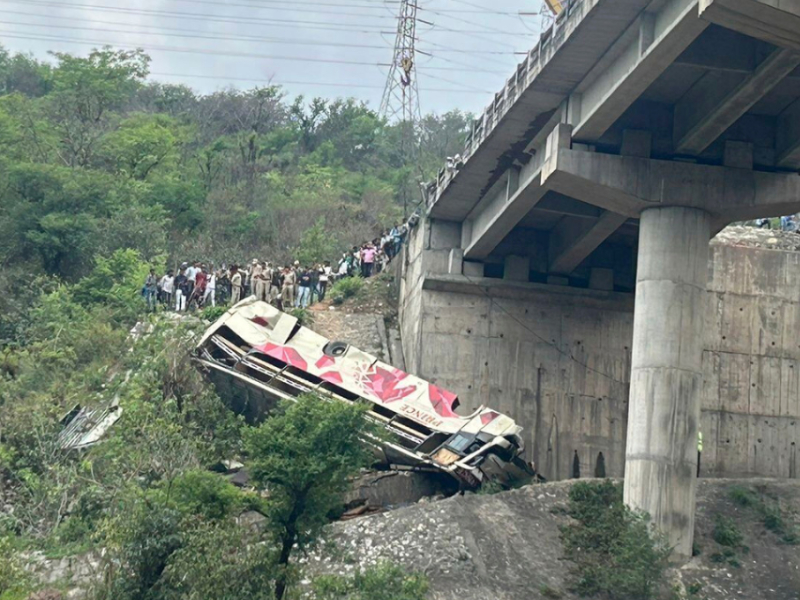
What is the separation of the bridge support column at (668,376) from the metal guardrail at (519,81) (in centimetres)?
415

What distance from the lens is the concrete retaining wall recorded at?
3700 cm

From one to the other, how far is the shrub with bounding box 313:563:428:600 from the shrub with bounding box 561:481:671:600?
4.97 meters

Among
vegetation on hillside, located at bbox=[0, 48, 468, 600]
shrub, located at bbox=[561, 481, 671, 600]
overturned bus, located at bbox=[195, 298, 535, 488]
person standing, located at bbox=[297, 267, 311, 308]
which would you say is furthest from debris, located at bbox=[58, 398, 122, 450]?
shrub, located at bbox=[561, 481, 671, 600]

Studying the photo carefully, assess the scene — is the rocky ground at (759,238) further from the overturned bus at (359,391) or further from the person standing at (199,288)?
the person standing at (199,288)

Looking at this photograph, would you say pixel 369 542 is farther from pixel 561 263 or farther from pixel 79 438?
pixel 561 263

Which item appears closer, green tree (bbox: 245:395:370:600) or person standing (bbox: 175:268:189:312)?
green tree (bbox: 245:395:370:600)

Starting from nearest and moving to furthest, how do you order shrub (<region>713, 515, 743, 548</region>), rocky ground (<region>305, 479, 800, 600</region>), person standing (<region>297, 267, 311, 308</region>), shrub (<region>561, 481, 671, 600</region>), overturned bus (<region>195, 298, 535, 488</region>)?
1. rocky ground (<region>305, 479, 800, 600</region>)
2. shrub (<region>561, 481, 671, 600</region>)
3. shrub (<region>713, 515, 743, 548</region>)
4. overturned bus (<region>195, 298, 535, 488</region>)
5. person standing (<region>297, 267, 311, 308</region>)

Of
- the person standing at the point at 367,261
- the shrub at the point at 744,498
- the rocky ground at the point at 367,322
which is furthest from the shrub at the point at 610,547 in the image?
the person standing at the point at 367,261

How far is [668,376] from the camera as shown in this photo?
28.1m

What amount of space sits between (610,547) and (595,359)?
11239 millimetres

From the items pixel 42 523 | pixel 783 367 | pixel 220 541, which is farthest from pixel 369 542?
pixel 783 367

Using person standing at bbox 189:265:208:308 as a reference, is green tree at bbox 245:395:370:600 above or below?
below

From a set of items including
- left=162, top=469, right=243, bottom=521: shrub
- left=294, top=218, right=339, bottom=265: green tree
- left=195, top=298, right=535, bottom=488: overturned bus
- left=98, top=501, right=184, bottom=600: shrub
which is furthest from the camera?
left=294, top=218, right=339, bottom=265: green tree

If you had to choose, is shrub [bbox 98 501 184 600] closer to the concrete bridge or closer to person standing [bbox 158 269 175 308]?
the concrete bridge
